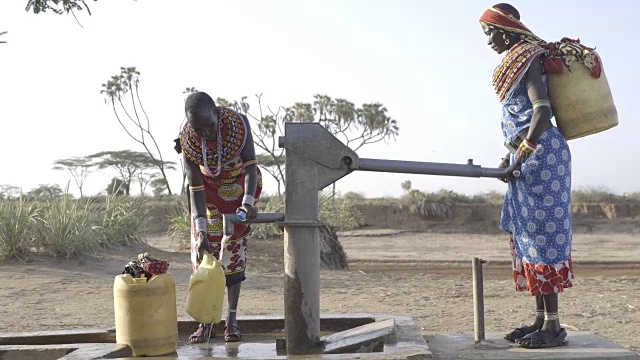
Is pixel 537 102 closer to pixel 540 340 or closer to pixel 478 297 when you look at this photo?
pixel 478 297

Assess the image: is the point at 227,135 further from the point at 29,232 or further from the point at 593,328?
the point at 29,232

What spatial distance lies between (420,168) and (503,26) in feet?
2.88

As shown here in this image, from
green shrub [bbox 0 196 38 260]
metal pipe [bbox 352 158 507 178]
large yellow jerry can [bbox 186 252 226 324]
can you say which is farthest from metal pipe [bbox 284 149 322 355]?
green shrub [bbox 0 196 38 260]

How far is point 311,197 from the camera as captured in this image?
13.4 ft

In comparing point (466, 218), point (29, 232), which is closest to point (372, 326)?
point (29, 232)

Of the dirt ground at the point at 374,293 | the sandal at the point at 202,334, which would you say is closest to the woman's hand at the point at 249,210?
the sandal at the point at 202,334

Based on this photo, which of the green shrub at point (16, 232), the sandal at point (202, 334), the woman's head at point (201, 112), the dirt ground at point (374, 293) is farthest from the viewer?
the green shrub at point (16, 232)

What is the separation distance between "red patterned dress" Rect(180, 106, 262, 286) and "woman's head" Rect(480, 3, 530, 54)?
1489 mm

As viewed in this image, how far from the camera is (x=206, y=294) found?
418cm

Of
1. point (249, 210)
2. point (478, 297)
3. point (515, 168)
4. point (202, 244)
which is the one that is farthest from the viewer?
point (202, 244)

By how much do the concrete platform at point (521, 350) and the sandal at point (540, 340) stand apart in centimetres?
4

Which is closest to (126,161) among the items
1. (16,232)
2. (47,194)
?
(47,194)

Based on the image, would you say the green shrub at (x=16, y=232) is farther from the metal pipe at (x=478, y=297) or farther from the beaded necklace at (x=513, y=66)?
the beaded necklace at (x=513, y=66)

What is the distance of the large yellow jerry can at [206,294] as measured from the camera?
13.7 feet
